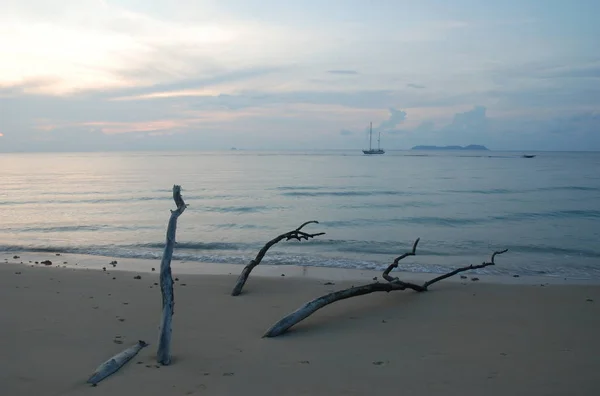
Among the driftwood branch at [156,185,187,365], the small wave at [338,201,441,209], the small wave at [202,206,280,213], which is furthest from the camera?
the small wave at [338,201,441,209]

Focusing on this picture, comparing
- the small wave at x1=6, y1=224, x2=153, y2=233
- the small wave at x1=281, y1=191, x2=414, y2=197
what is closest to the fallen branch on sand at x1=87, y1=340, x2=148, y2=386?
the small wave at x1=6, y1=224, x2=153, y2=233

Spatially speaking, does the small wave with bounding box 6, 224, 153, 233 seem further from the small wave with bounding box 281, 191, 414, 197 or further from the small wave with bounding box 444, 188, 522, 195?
the small wave with bounding box 444, 188, 522, 195

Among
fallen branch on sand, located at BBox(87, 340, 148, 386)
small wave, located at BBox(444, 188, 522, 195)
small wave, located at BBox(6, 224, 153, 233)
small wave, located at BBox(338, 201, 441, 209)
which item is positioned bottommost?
small wave, located at BBox(6, 224, 153, 233)

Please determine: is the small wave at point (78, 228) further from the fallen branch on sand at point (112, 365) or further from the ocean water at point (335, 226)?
the fallen branch on sand at point (112, 365)

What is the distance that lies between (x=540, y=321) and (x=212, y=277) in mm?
7393

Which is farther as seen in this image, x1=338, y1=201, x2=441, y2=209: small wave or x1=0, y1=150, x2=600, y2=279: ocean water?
x1=338, y1=201, x2=441, y2=209: small wave

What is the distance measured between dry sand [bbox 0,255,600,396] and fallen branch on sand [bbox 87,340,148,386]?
0.10 metres

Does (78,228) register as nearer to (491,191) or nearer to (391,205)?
(391,205)

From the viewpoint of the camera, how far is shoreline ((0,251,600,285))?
12.7m

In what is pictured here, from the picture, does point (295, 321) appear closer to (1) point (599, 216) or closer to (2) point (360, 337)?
(2) point (360, 337)

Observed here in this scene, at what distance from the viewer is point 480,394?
206 inches

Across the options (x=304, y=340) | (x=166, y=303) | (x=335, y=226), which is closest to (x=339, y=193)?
(x=335, y=226)

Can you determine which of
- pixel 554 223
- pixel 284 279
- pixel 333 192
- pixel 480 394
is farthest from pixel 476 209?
pixel 480 394

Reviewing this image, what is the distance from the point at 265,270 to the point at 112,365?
800cm
